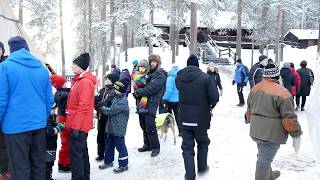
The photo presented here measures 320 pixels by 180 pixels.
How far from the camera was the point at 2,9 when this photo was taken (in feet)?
26.2

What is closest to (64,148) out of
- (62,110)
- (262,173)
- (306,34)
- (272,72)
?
(62,110)

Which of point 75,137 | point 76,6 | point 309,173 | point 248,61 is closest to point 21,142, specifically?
point 75,137

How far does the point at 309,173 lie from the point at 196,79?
260 centimetres

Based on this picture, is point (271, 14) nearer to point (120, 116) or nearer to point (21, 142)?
point (120, 116)

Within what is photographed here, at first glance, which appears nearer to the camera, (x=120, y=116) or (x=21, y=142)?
(x=21, y=142)

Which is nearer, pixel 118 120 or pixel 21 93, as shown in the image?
pixel 21 93

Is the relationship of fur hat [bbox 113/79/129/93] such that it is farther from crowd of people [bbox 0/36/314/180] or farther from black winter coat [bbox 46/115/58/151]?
black winter coat [bbox 46/115/58/151]

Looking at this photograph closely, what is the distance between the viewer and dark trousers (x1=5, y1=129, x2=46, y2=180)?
4.89 meters

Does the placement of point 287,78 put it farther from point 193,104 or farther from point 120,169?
point 120,169

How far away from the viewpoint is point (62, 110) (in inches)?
257

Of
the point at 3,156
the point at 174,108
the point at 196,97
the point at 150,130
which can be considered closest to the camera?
the point at 3,156

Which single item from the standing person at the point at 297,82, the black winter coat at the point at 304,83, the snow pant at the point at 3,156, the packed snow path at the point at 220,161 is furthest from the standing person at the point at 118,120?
the black winter coat at the point at 304,83

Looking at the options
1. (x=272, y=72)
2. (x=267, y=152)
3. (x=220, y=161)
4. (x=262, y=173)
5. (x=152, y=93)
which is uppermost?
(x=272, y=72)

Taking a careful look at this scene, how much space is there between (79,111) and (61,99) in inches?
27.5
